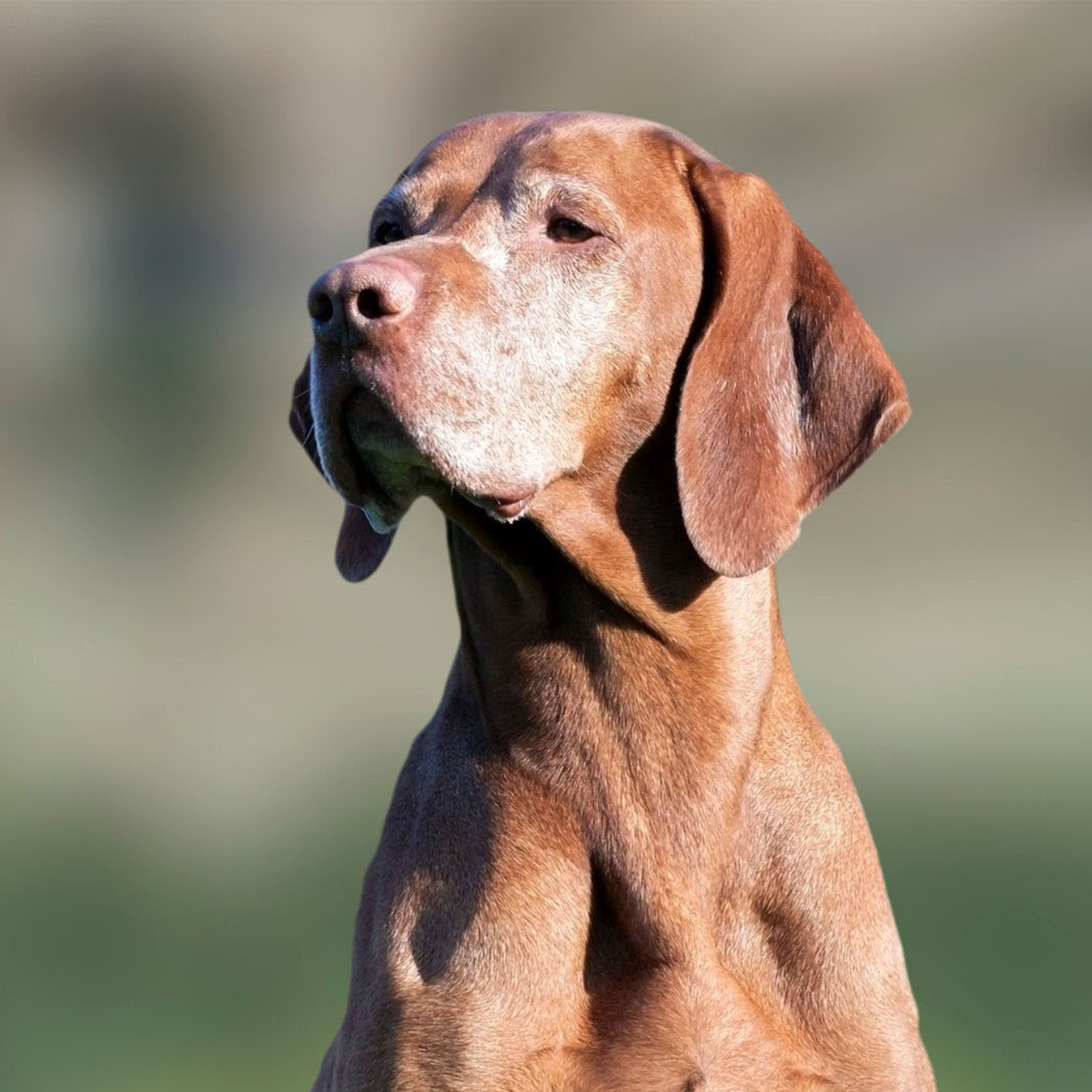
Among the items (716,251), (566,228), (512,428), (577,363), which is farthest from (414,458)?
(716,251)

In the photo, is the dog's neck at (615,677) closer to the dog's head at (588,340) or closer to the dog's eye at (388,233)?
the dog's head at (588,340)

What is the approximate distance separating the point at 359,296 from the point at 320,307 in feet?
0.27

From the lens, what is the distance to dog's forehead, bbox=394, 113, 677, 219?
3.01 metres

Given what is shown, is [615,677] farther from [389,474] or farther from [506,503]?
[389,474]

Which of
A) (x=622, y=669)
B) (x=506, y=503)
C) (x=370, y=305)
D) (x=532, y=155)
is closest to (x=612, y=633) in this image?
(x=622, y=669)

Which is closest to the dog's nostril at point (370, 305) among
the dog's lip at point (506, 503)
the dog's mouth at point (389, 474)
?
the dog's mouth at point (389, 474)

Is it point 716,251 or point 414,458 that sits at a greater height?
point 716,251

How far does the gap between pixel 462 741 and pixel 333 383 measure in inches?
29.0

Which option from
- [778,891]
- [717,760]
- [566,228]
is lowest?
[778,891]

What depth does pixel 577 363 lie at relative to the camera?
2855 millimetres

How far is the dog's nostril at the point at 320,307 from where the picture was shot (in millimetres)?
2609

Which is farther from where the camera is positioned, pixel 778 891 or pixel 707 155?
pixel 707 155

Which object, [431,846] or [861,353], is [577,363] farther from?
[431,846]

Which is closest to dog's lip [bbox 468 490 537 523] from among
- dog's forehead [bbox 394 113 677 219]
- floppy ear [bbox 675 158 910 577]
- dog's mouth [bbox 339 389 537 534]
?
dog's mouth [bbox 339 389 537 534]
